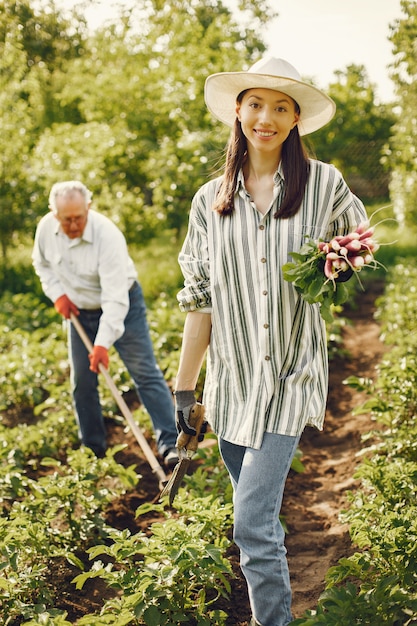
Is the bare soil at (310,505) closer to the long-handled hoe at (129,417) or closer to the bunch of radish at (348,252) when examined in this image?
the long-handled hoe at (129,417)

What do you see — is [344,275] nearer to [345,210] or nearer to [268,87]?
[345,210]

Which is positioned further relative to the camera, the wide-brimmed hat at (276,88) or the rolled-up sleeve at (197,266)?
the rolled-up sleeve at (197,266)

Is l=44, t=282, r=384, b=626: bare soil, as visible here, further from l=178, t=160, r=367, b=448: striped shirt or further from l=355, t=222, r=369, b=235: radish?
l=355, t=222, r=369, b=235: radish

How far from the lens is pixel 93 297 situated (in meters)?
4.62

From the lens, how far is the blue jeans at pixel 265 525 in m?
2.52

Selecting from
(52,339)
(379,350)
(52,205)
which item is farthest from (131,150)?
(52,205)

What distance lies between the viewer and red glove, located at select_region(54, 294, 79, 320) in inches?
182

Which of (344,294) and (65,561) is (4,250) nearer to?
→ (65,561)

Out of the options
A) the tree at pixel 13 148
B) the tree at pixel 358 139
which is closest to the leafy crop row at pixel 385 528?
the tree at pixel 13 148

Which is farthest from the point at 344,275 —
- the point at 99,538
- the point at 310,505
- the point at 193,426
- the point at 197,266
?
the point at 310,505

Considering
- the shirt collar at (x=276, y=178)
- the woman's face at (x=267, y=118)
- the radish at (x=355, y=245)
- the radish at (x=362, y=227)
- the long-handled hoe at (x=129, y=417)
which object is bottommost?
the long-handled hoe at (x=129, y=417)

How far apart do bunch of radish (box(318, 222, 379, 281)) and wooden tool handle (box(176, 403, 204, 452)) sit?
2.31 ft

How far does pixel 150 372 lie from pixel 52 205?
1.10 m

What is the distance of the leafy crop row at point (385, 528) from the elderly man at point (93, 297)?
120 cm
